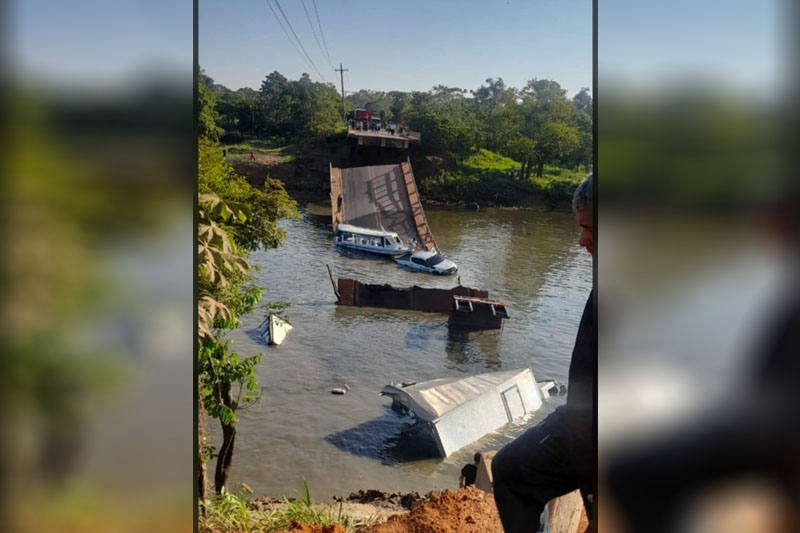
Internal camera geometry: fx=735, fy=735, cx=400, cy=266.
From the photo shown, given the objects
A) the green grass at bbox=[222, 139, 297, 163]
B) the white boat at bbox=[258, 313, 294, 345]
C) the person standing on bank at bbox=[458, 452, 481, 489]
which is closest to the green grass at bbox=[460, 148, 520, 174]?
the green grass at bbox=[222, 139, 297, 163]

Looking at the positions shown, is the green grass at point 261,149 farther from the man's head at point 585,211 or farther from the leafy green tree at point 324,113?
the man's head at point 585,211

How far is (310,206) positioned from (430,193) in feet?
1.46

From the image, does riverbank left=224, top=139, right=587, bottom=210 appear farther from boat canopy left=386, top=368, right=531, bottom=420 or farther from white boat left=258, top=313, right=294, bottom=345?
boat canopy left=386, top=368, right=531, bottom=420

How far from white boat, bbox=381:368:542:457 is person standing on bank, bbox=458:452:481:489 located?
0.24 ft

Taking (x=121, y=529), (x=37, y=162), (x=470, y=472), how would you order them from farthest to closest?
(x=470, y=472)
(x=121, y=529)
(x=37, y=162)

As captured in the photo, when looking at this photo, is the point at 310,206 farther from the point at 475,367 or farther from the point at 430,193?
the point at 475,367

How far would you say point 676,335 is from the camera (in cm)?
232

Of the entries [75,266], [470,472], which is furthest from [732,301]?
[75,266]

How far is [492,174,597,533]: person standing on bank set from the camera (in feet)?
8.16

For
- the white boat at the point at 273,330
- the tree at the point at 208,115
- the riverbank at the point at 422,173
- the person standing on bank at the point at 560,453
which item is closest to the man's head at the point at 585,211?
the person standing on bank at the point at 560,453

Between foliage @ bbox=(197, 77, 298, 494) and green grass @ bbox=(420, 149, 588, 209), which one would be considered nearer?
foliage @ bbox=(197, 77, 298, 494)

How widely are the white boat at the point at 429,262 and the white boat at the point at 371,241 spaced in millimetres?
33

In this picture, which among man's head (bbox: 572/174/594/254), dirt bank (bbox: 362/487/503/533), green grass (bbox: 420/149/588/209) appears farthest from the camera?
green grass (bbox: 420/149/588/209)

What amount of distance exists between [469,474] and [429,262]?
30.2 inches
